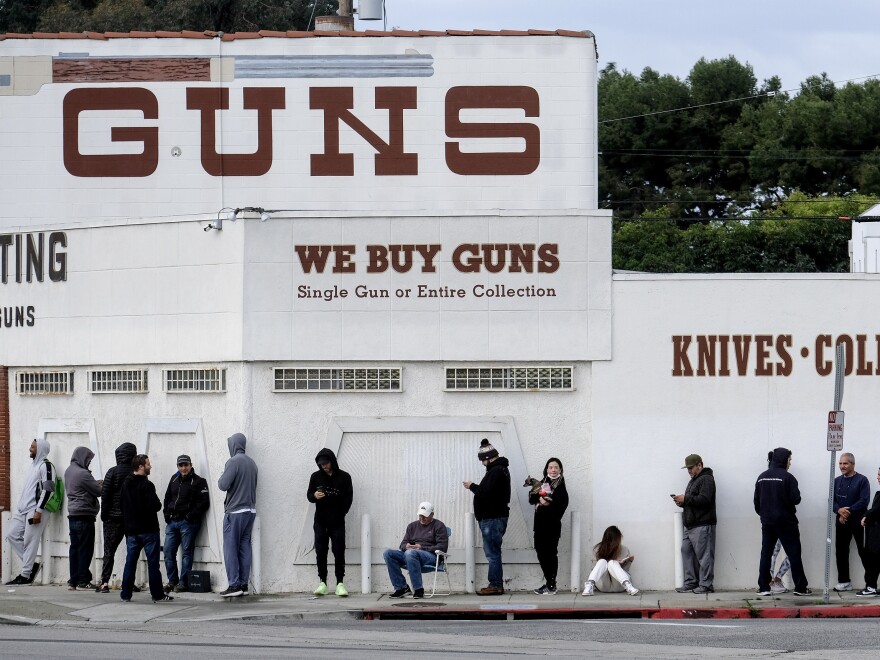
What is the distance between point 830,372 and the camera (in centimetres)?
1908

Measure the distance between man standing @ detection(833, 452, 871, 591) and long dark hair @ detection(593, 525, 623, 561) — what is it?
2.61 m

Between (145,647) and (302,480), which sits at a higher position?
(302,480)

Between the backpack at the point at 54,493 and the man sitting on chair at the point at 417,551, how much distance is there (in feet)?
16.1

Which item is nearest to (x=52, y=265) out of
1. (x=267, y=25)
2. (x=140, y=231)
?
(x=140, y=231)

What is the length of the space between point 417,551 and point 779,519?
4235 millimetres

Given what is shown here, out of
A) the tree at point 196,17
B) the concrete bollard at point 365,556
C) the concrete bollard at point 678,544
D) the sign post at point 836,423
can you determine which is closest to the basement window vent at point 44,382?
the concrete bollard at point 365,556

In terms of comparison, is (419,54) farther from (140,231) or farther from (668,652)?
(668,652)

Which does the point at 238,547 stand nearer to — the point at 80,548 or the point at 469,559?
the point at 80,548

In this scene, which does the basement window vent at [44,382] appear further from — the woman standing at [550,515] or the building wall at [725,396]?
the building wall at [725,396]

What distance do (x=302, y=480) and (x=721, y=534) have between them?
203 inches

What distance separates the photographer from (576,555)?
1877 centimetres

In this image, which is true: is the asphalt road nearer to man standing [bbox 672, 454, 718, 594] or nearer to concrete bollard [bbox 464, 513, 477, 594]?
concrete bollard [bbox 464, 513, 477, 594]

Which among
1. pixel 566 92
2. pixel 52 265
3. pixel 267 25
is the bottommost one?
pixel 52 265

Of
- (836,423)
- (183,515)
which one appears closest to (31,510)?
(183,515)
